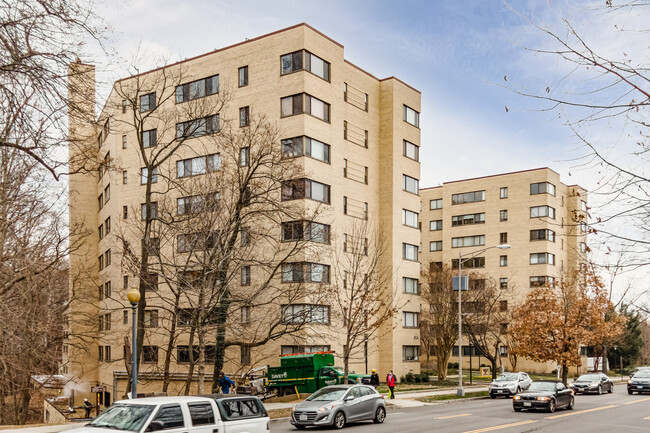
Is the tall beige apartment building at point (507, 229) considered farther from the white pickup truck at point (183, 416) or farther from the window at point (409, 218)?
the white pickup truck at point (183, 416)

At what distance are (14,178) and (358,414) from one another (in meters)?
16.4

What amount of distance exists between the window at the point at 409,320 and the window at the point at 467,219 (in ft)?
102

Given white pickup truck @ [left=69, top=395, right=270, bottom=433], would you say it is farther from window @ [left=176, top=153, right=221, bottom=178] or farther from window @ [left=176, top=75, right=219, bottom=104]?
window @ [left=176, top=75, right=219, bottom=104]

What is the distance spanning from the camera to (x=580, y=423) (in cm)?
2508

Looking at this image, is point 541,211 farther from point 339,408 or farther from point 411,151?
point 339,408

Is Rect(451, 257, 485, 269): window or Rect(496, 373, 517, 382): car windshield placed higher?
Rect(451, 257, 485, 269): window

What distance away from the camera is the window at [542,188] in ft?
258

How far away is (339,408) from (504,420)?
7.60 metres

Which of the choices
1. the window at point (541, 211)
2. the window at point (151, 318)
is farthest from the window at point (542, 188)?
the window at point (151, 318)

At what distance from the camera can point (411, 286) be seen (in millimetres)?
55156

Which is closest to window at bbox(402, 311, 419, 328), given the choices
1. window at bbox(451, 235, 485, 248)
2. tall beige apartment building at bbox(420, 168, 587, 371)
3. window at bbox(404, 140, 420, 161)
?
window at bbox(404, 140, 420, 161)

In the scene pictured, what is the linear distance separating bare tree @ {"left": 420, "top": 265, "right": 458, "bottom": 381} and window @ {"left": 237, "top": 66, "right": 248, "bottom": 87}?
2580 cm

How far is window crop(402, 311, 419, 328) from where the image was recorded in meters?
53.9

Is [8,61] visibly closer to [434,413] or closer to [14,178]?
[14,178]
